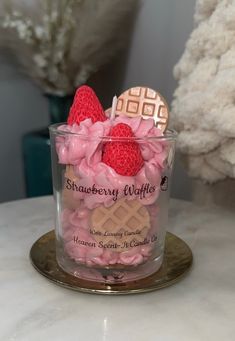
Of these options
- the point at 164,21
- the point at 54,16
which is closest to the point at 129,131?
the point at 54,16

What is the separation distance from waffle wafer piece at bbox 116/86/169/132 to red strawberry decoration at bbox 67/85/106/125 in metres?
0.05

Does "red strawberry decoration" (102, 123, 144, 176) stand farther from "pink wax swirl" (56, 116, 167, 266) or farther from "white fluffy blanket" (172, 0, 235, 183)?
"white fluffy blanket" (172, 0, 235, 183)

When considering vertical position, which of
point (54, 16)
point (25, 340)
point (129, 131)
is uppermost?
point (54, 16)

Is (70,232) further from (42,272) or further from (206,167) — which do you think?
(206,167)

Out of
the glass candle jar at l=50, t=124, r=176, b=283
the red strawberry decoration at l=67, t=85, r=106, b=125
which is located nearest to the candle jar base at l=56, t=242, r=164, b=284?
the glass candle jar at l=50, t=124, r=176, b=283

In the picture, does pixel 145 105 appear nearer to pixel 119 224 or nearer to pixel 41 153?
pixel 119 224

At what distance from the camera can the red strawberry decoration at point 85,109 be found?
49 centimetres

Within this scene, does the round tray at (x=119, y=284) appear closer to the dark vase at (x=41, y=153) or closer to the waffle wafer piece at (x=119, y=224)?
the waffle wafer piece at (x=119, y=224)

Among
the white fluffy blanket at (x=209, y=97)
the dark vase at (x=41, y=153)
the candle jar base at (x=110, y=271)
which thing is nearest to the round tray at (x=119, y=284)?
the candle jar base at (x=110, y=271)

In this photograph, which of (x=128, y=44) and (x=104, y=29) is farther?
(x=128, y=44)

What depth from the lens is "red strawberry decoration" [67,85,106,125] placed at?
0.49 metres

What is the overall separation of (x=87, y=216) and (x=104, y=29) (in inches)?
21.1

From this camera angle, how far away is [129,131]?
46 cm

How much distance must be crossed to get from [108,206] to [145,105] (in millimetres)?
137
